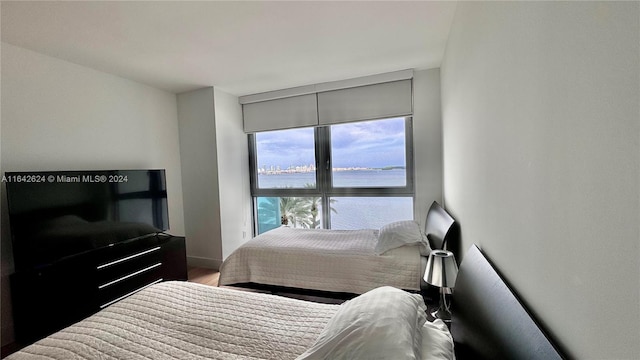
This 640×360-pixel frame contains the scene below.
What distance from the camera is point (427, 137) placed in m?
3.29

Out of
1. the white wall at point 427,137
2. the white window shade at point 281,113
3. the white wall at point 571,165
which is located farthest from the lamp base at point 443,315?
the white window shade at point 281,113

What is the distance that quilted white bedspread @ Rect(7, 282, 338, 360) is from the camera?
1.16 m

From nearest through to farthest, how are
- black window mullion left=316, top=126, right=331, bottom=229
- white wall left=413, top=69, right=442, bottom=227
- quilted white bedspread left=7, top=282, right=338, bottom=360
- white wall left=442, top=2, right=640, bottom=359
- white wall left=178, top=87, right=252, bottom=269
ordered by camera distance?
white wall left=442, top=2, right=640, bottom=359, quilted white bedspread left=7, top=282, right=338, bottom=360, white wall left=413, top=69, right=442, bottom=227, white wall left=178, top=87, right=252, bottom=269, black window mullion left=316, top=126, right=331, bottom=229

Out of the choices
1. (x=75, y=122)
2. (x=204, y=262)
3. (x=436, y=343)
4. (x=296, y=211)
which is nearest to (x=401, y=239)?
(x=436, y=343)

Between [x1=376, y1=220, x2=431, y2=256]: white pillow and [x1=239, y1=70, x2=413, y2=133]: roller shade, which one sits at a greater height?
[x1=239, y1=70, x2=413, y2=133]: roller shade

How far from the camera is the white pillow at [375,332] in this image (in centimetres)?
92

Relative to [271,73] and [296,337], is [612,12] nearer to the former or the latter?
[296,337]

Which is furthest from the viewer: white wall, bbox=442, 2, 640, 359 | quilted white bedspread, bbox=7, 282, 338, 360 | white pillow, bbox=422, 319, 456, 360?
quilted white bedspread, bbox=7, 282, 338, 360

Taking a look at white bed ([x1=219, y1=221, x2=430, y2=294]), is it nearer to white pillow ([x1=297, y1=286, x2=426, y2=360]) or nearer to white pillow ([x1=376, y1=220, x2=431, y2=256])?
white pillow ([x1=376, y1=220, x2=431, y2=256])

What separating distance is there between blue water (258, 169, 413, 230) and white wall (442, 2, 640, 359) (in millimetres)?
2455

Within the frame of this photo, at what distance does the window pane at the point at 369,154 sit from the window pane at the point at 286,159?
1.28 feet

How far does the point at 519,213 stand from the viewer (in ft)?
2.77

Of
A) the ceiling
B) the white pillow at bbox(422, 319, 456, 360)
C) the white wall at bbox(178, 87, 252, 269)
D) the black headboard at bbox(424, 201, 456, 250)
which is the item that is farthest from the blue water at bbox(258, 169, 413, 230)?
the white pillow at bbox(422, 319, 456, 360)

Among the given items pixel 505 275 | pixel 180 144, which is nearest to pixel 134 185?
pixel 180 144
